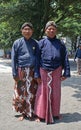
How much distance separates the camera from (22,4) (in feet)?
75.3

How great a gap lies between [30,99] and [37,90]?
24 centimetres

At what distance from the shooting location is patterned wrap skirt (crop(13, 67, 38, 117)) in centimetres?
754

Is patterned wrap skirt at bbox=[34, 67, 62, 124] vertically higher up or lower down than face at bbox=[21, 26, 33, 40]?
lower down

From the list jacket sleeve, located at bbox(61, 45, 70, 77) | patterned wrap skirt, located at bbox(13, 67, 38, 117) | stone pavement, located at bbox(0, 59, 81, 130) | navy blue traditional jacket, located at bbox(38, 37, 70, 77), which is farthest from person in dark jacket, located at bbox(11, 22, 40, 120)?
jacket sleeve, located at bbox(61, 45, 70, 77)

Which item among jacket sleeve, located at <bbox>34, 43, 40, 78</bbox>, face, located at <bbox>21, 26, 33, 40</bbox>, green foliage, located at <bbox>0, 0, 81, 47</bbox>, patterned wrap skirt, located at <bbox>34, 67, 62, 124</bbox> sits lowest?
patterned wrap skirt, located at <bbox>34, 67, 62, 124</bbox>

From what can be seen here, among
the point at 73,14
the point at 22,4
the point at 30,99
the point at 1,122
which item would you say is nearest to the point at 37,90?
the point at 30,99

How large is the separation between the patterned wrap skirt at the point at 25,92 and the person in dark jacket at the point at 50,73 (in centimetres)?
19

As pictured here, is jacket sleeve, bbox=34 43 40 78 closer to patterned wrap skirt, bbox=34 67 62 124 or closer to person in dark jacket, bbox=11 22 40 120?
person in dark jacket, bbox=11 22 40 120

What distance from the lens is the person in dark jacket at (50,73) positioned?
7.34 meters

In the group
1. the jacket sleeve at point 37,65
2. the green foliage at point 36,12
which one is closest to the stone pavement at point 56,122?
the jacket sleeve at point 37,65

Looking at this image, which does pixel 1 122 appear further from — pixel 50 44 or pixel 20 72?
pixel 50 44

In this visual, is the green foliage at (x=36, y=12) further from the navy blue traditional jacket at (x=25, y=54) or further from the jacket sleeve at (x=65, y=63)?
the jacket sleeve at (x=65, y=63)

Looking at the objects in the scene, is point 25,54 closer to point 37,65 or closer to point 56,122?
point 37,65

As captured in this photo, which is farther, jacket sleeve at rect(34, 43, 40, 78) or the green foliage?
the green foliage
